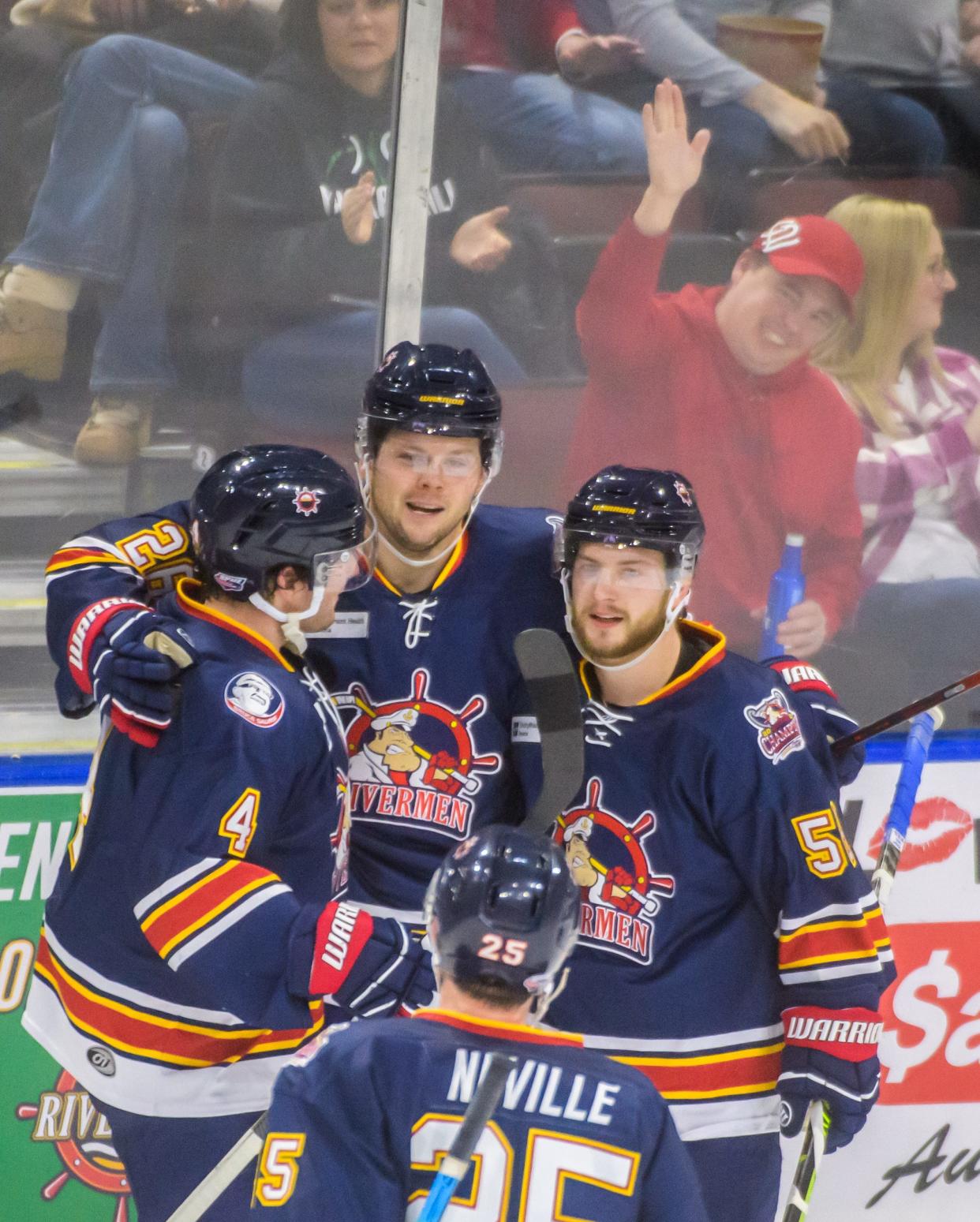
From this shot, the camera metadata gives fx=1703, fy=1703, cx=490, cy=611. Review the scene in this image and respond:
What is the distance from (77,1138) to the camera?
2.79 meters

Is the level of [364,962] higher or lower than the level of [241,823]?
lower

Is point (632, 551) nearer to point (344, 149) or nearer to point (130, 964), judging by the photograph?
point (130, 964)

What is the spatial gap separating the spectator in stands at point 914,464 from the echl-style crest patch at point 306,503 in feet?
6.61

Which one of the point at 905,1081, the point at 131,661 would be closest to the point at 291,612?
the point at 131,661

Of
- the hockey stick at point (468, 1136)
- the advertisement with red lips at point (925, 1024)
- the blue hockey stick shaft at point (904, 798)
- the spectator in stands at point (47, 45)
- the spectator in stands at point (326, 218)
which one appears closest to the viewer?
the hockey stick at point (468, 1136)

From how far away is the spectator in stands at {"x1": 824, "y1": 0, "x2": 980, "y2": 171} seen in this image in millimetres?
3660

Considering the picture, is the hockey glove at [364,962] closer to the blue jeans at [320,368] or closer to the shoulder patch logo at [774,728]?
the shoulder patch logo at [774,728]

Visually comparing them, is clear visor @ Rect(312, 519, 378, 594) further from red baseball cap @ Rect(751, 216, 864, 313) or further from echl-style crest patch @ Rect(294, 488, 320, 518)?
red baseball cap @ Rect(751, 216, 864, 313)

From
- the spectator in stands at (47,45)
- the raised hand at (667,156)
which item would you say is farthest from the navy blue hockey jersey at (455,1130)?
→ the raised hand at (667,156)

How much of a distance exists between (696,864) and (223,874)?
0.64 m

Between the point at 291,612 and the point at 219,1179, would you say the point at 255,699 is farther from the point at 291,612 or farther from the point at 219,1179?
the point at 219,1179

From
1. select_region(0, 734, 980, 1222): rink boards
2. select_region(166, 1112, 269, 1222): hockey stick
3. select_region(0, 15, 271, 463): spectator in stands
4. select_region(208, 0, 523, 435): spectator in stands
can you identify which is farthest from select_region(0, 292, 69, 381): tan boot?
A: select_region(166, 1112, 269, 1222): hockey stick

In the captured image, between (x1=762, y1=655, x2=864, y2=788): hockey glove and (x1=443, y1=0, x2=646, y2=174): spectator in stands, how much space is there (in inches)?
56.0

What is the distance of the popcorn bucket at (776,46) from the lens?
3572 mm
